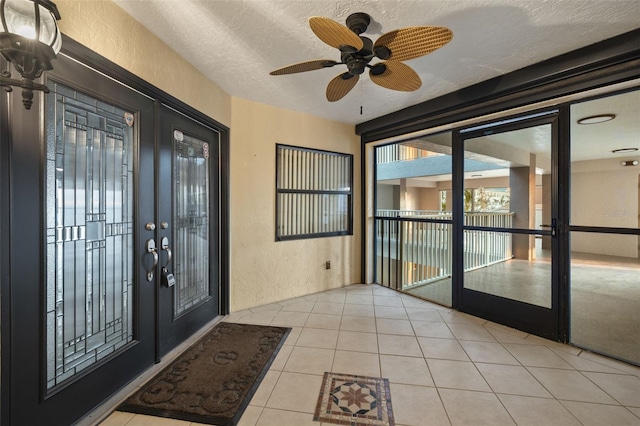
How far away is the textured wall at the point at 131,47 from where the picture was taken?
1562mm

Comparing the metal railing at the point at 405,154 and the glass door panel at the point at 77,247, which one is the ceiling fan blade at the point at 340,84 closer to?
the glass door panel at the point at 77,247

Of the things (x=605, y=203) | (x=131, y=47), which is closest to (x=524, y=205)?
(x=605, y=203)

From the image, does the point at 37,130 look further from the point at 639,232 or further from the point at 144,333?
the point at 639,232

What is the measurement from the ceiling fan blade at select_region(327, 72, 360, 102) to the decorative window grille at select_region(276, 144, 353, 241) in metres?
1.48

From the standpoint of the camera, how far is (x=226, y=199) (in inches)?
125

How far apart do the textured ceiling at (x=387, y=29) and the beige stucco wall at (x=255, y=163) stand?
0.60 feet

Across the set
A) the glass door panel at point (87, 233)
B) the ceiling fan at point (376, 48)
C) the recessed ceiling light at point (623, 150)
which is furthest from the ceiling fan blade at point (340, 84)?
the recessed ceiling light at point (623, 150)

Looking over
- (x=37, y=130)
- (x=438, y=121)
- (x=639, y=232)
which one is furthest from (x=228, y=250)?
(x=639, y=232)

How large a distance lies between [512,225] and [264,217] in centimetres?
289

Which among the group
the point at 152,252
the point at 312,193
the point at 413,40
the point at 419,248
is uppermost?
the point at 413,40

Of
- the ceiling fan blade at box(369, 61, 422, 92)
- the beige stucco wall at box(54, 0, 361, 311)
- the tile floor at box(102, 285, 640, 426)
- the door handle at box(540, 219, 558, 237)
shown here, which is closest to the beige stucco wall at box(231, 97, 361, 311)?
the beige stucco wall at box(54, 0, 361, 311)

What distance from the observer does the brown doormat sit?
1.71 meters

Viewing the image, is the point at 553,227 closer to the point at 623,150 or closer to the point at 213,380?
the point at 623,150

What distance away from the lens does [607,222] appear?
7.66 ft
